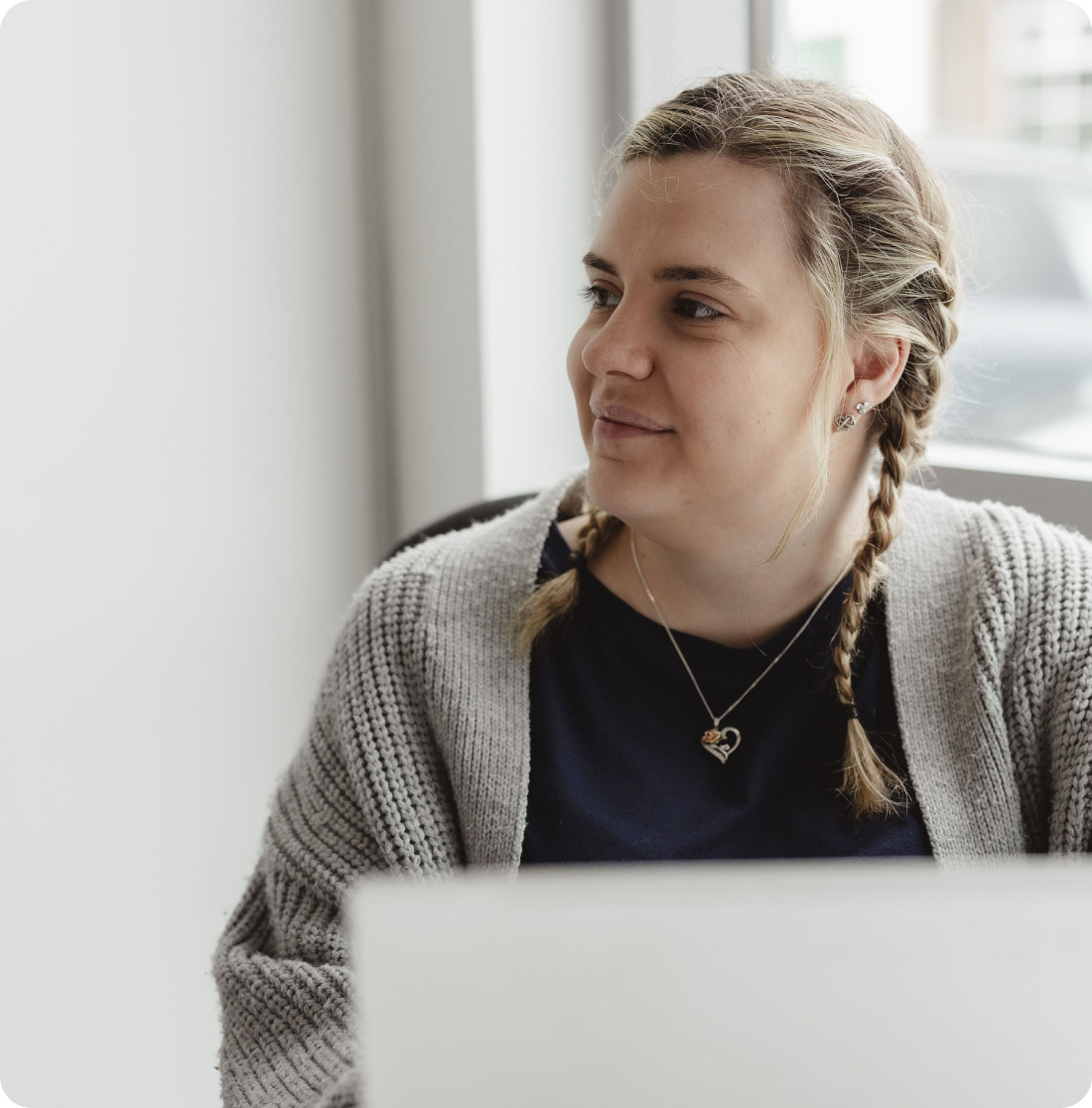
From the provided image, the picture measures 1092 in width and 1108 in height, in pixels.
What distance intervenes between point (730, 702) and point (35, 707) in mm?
954

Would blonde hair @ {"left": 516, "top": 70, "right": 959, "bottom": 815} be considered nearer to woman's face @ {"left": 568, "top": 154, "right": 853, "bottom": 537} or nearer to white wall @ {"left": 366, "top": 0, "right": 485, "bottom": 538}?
woman's face @ {"left": 568, "top": 154, "right": 853, "bottom": 537}

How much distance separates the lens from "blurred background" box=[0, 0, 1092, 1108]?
1.66m

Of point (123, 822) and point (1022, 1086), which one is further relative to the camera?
point (123, 822)

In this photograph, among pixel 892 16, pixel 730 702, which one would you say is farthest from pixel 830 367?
pixel 892 16

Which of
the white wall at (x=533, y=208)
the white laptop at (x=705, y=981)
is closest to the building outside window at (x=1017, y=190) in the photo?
the white wall at (x=533, y=208)

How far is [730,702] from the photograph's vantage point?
4.10ft

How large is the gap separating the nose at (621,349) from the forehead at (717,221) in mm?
58

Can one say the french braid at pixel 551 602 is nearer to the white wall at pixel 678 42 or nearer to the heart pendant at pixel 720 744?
the heart pendant at pixel 720 744

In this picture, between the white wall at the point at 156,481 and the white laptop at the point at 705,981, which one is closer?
the white laptop at the point at 705,981

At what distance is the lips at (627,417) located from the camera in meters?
1.20

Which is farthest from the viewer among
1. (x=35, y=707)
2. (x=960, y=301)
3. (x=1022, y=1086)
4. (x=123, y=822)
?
(x=123, y=822)

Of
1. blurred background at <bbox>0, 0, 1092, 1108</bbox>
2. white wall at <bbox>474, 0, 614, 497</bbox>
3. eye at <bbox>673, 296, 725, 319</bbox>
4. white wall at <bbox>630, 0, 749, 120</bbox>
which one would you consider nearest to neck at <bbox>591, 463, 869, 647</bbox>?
eye at <bbox>673, 296, 725, 319</bbox>

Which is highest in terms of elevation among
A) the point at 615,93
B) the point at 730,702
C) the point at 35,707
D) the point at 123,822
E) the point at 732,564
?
the point at 615,93

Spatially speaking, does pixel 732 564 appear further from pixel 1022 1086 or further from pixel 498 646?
pixel 1022 1086
